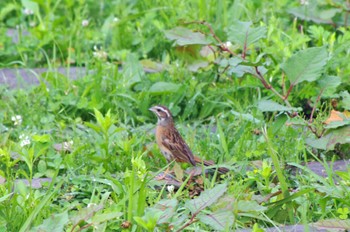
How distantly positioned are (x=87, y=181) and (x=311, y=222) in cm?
146

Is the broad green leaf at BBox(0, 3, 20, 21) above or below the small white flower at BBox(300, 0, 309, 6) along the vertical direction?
below

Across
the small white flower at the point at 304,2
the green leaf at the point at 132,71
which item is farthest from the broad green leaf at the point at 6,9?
the small white flower at the point at 304,2

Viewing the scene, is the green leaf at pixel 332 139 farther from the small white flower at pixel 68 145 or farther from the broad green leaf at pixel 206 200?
the small white flower at pixel 68 145

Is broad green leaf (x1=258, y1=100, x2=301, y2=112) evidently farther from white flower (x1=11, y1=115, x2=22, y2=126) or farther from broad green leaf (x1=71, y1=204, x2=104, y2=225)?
white flower (x1=11, y1=115, x2=22, y2=126)

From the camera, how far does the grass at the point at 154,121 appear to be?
4.65 metres

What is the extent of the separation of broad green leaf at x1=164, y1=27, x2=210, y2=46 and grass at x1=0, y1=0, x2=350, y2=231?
29mm

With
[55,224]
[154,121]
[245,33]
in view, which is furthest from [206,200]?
[154,121]

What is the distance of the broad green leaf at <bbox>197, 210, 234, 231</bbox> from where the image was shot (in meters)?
4.31

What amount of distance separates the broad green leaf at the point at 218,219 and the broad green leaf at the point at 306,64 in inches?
64.5

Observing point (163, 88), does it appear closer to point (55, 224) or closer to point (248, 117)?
point (248, 117)

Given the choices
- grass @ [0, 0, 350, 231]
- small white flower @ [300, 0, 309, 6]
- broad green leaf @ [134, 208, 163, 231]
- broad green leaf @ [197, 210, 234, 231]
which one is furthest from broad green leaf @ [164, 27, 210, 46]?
broad green leaf @ [134, 208, 163, 231]

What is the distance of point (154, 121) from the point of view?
6.81 meters

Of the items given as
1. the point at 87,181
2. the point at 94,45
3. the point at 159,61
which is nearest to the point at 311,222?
the point at 87,181

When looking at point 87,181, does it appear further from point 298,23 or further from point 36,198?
point 298,23
